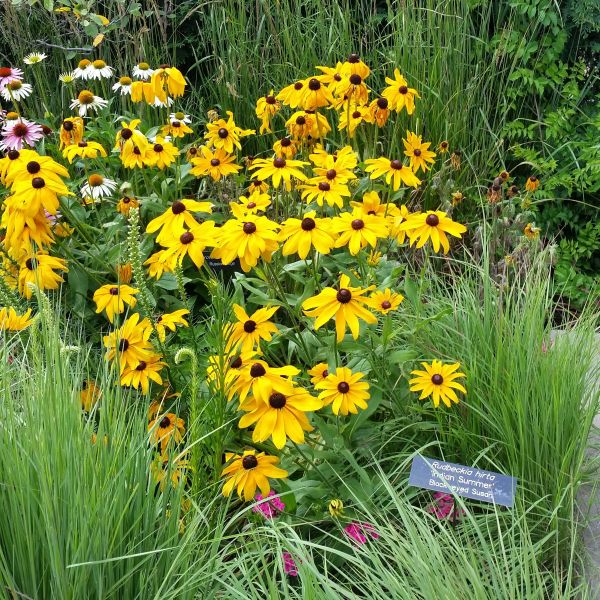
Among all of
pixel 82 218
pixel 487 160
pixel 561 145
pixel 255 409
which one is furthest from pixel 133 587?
pixel 561 145

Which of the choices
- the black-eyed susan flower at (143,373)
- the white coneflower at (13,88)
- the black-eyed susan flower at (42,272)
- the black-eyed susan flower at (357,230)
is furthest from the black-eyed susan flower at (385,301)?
the white coneflower at (13,88)

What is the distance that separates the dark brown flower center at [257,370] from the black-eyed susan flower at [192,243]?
1.32 ft

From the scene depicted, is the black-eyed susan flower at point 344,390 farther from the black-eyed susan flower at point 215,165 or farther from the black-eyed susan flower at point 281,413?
the black-eyed susan flower at point 215,165

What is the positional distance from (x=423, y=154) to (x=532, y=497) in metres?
1.23

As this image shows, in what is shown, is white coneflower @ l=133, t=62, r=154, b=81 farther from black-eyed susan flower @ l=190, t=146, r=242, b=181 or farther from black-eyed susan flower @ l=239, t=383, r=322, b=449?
black-eyed susan flower @ l=239, t=383, r=322, b=449

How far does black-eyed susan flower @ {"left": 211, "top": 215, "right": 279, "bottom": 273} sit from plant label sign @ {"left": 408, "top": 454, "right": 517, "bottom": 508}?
1.97ft

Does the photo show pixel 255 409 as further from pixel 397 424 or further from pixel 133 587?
pixel 397 424

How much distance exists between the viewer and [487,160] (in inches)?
155

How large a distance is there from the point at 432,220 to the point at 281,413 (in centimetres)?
66

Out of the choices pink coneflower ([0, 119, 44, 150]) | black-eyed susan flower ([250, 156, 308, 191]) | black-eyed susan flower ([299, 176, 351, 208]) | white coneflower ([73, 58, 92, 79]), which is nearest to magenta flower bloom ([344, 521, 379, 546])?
black-eyed susan flower ([299, 176, 351, 208])

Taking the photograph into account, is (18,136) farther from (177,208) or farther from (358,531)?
(358,531)

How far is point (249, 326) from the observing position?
1987 mm

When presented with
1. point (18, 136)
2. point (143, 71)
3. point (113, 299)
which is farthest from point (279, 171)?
point (143, 71)

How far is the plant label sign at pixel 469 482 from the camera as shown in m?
1.73
